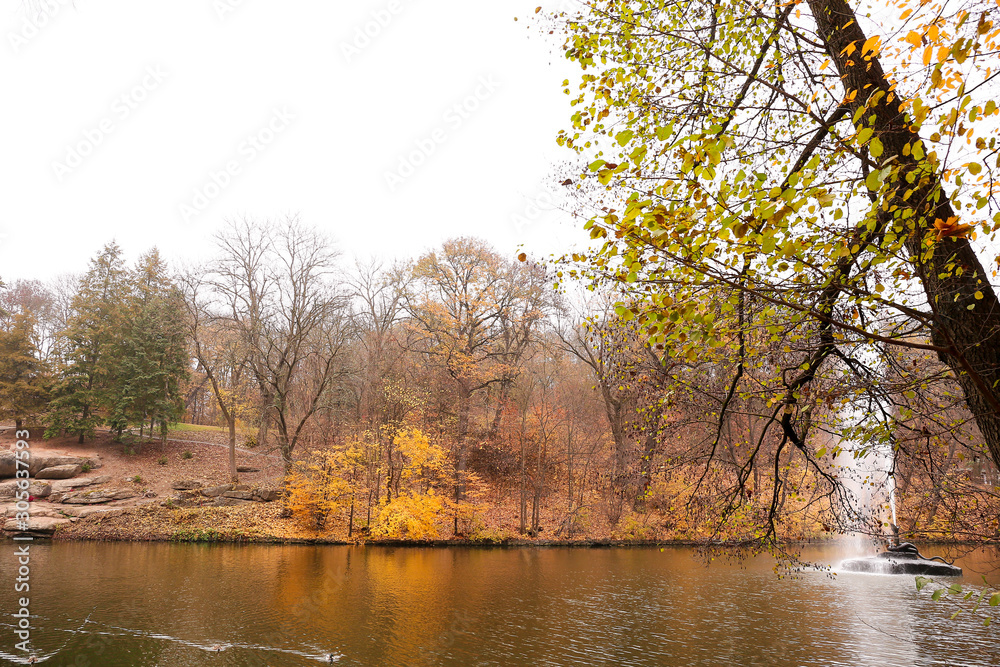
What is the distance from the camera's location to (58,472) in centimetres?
1956

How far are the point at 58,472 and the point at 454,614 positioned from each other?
18123mm

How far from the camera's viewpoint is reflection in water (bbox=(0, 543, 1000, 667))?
27.1ft

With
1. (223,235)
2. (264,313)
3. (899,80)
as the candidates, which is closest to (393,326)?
(264,313)

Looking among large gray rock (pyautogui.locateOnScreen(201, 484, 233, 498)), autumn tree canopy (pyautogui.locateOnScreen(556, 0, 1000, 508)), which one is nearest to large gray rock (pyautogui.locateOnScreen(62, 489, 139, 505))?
large gray rock (pyautogui.locateOnScreen(201, 484, 233, 498))

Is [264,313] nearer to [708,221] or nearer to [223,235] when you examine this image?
[223,235]

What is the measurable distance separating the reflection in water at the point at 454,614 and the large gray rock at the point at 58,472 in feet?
16.3

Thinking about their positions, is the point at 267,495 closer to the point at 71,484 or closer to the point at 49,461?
the point at 71,484

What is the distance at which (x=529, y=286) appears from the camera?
25422mm

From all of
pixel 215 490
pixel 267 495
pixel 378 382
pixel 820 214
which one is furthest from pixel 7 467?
pixel 820 214

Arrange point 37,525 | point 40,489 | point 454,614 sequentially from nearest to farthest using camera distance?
point 454,614
point 37,525
point 40,489

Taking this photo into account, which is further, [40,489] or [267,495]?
[267,495]

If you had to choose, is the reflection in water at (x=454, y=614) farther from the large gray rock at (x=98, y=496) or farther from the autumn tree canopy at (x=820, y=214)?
the autumn tree canopy at (x=820, y=214)

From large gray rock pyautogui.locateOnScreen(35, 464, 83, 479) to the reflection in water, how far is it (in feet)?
16.3

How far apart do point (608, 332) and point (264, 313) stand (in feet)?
75.1
